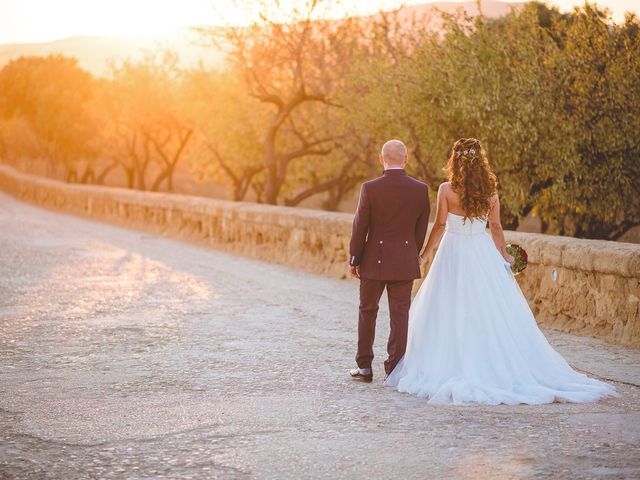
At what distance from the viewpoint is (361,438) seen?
5434mm

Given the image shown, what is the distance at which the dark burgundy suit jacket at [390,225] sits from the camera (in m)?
7.11

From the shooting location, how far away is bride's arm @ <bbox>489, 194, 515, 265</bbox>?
7.20m

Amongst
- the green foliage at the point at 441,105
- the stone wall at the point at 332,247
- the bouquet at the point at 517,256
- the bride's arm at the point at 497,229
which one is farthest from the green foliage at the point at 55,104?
the bride's arm at the point at 497,229

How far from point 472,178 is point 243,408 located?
240 cm

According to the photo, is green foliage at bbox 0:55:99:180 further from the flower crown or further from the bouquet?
the flower crown

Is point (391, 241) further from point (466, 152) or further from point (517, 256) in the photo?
point (517, 256)

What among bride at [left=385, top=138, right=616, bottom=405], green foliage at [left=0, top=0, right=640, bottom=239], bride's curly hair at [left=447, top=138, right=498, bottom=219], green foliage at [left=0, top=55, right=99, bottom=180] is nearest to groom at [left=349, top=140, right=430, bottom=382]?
bride at [left=385, top=138, right=616, bottom=405]

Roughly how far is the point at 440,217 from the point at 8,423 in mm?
3364

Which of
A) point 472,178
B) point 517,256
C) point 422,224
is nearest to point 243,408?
point 422,224

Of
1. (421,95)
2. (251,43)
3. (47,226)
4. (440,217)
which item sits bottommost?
(47,226)

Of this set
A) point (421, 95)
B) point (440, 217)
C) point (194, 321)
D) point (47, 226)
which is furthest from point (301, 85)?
point (440, 217)

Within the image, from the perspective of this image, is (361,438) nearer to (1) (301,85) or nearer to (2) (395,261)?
(2) (395,261)

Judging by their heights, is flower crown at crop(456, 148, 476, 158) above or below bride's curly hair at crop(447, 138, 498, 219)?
above

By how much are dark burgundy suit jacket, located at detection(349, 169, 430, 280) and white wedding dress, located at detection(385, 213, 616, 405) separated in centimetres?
27
